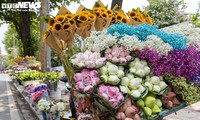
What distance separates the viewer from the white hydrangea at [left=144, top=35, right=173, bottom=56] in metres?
2.61

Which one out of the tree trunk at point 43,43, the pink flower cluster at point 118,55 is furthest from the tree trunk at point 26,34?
the pink flower cluster at point 118,55

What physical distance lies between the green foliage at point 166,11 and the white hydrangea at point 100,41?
625 inches

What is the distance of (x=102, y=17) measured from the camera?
3461 mm

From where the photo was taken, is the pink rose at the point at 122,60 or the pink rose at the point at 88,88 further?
the pink rose at the point at 122,60

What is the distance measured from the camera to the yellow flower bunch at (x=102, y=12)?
3475 mm

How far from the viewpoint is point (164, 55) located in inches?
104

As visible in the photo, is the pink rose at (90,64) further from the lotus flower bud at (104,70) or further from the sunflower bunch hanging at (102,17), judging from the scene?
the sunflower bunch hanging at (102,17)

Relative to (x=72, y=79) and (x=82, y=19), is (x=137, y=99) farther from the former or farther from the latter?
(x=82, y=19)

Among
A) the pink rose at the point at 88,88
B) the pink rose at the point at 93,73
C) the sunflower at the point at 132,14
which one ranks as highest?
the sunflower at the point at 132,14

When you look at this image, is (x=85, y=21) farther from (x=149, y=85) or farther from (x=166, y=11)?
(x=166, y=11)

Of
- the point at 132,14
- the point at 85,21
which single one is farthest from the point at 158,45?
the point at 132,14

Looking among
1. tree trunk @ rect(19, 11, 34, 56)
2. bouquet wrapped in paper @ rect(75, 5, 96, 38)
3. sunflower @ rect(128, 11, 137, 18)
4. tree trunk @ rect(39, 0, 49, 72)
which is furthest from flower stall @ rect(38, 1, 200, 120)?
tree trunk @ rect(19, 11, 34, 56)

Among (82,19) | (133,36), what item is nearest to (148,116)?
(133,36)

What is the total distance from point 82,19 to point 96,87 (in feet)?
3.64
